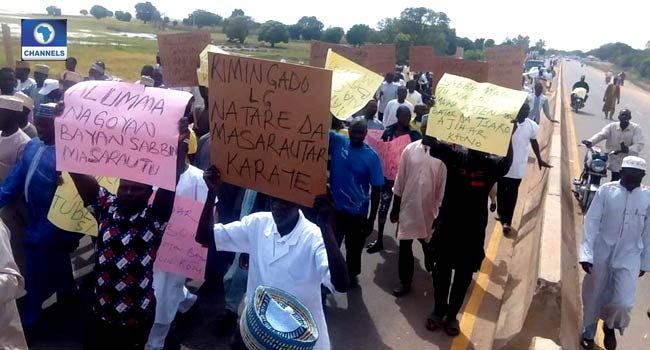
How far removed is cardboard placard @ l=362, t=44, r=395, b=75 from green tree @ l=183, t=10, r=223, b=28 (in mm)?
93497

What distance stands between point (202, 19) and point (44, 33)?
95.3 metres

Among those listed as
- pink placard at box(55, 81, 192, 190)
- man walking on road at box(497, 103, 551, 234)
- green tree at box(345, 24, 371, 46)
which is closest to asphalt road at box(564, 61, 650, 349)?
man walking on road at box(497, 103, 551, 234)

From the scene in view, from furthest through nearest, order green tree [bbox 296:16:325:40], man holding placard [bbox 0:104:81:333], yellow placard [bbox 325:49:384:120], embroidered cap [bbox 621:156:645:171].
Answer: green tree [bbox 296:16:325:40]
yellow placard [bbox 325:49:384:120]
embroidered cap [bbox 621:156:645:171]
man holding placard [bbox 0:104:81:333]

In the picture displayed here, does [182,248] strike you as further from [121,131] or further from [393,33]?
[393,33]

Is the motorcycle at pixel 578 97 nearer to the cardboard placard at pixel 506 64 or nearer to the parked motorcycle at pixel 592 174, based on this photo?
the parked motorcycle at pixel 592 174

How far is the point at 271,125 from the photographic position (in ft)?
10.5

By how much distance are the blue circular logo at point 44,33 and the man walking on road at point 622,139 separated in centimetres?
962

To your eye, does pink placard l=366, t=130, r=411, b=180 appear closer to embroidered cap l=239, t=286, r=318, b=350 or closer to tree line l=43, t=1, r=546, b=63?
embroidered cap l=239, t=286, r=318, b=350

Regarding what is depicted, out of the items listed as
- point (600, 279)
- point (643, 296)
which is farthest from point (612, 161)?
point (600, 279)

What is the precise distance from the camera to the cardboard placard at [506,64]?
8.56m

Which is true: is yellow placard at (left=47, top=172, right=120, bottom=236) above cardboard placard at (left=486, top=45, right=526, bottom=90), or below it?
below

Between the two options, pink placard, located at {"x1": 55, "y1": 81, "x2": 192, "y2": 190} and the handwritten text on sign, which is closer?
the handwritten text on sign

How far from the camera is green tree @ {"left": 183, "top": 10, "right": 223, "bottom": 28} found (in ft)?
330

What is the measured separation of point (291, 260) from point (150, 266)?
0.84m
